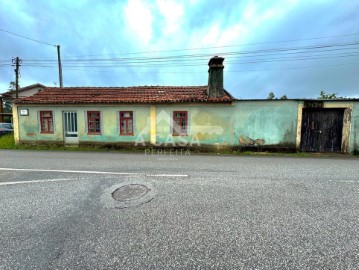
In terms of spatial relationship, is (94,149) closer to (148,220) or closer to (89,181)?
(89,181)

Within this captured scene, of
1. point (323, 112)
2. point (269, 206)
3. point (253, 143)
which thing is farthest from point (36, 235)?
point (323, 112)

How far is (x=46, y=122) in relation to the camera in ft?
38.1

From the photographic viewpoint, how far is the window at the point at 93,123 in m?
11.2

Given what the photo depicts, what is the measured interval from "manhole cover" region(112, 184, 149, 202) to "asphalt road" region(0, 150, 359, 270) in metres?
0.02

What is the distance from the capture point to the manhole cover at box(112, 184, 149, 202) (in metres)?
3.78

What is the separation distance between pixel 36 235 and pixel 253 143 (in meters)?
9.92

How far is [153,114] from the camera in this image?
10781 millimetres

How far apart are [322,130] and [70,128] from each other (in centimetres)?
1477

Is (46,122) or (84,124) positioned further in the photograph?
(46,122)

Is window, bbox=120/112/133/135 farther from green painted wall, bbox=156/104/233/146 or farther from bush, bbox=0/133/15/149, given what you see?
bush, bbox=0/133/15/149

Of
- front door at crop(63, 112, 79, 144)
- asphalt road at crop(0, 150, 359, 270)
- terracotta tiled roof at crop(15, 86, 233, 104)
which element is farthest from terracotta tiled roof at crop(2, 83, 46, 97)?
asphalt road at crop(0, 150, 359, 270)

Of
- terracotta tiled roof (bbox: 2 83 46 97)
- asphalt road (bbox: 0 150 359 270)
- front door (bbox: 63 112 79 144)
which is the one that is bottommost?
asphalt road (bbox: 0 150 359 270)

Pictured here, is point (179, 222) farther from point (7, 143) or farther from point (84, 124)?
point (7, 143)

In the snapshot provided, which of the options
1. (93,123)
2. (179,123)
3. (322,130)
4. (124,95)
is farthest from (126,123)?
(322,130)
